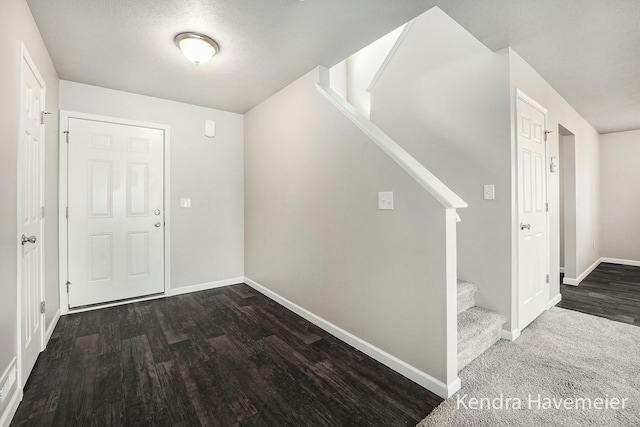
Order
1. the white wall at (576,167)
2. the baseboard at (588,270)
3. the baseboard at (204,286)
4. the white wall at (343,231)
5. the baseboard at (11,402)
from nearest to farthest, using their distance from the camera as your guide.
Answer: the baseboard at (11,402) < the white wall at (343,231) < the white wall at (576,167) < the baseboard at (204,286) < the baseboard at (588,270)

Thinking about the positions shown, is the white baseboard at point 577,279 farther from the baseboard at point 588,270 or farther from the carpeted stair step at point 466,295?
the carpeted stair step at point 466,295

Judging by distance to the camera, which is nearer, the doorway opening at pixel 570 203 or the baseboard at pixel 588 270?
the doorway opening at pixel 570 203

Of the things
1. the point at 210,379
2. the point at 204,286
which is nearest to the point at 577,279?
the point at 210,379

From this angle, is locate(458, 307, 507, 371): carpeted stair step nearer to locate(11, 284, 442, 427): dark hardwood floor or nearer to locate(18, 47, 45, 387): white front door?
locate(11, 284, 442, 427): dark hardwood floor

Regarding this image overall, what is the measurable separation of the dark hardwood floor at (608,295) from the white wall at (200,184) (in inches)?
161

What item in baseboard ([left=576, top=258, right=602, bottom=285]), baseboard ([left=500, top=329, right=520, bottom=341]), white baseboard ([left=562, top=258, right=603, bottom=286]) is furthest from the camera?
baseboard ([left=576, top=258, right=602, bottom=285])

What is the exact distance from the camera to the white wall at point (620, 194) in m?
5.13

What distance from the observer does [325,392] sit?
5.74ft

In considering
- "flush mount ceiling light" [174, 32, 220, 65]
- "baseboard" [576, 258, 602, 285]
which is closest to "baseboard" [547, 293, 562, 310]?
"baseboard" [576, 258, 602, 285]

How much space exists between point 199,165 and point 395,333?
3091mm

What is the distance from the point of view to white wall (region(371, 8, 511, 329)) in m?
2.37

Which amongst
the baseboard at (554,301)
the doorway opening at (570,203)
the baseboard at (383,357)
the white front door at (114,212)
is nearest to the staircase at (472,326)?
the baseboard at (383,357)

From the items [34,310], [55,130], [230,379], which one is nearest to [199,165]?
[55,130]

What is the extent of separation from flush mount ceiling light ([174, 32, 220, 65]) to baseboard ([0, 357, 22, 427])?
2281 millimetres
